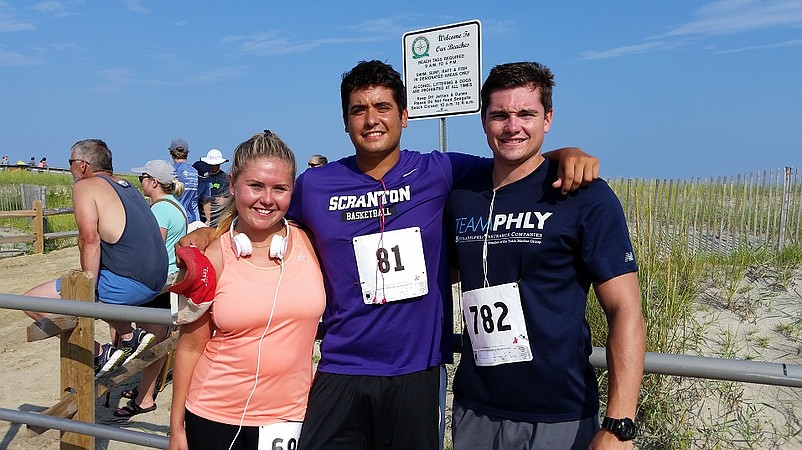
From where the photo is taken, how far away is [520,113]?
2.03 m

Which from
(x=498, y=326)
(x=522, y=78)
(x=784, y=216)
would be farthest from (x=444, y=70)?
(x=784, y=216)

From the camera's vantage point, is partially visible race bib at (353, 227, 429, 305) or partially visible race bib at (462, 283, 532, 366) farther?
partially visible race bib at (353, 227, 429, 305)

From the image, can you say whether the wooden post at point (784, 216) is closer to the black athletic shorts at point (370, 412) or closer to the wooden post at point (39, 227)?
the black athletic shorts at point (370, 412)

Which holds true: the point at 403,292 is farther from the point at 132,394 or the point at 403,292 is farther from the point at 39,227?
the point at 39,227

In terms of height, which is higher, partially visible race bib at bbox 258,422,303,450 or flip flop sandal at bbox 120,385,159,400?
partially visible race bib at bbox 258,422,303,450

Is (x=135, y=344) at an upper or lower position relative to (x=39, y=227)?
lower

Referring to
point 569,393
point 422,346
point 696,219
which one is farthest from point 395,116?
point 696,219

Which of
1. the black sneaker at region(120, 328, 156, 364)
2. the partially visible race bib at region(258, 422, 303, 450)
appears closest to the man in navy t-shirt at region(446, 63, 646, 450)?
the partially visible race bib at region(258, 422, 303, 450)

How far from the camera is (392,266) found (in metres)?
2.17

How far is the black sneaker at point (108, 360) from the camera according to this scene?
490 centimetres

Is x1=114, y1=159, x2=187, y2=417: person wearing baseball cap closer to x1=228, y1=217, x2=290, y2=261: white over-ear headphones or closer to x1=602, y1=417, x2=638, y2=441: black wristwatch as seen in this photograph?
x1=228, y1=217, x2=290, y2=261: white over-ear headphones

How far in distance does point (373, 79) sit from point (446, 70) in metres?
→ 2.98

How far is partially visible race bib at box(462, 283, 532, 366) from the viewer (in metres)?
1.94

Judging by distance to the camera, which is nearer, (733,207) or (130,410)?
(130,410)
